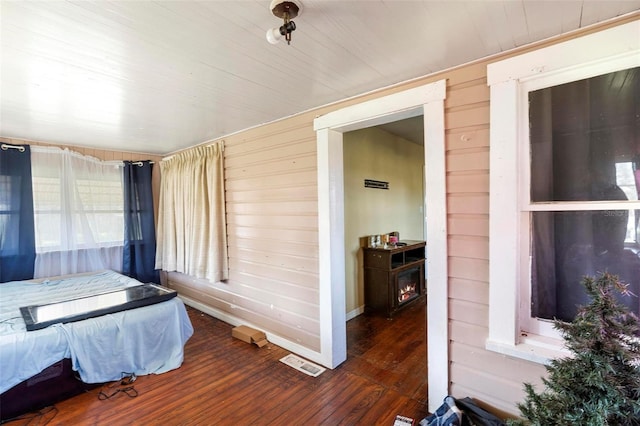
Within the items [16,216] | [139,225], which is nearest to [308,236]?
[139,225]

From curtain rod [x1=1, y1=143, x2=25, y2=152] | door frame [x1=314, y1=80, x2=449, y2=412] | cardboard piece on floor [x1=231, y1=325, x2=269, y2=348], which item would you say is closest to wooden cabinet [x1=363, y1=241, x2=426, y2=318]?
door frame [x1=314, y1=80, x2=449, y2=412]

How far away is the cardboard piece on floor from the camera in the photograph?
3025mm

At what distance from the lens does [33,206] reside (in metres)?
3.54

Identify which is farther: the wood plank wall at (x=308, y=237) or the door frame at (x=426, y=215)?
the door frame at (x=426, y=215)

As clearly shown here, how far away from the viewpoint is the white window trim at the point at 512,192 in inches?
61.2

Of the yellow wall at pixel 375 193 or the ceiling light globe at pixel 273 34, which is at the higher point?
the ceiling light globe at pixel 273 34

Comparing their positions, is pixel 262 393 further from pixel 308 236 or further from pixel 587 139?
pixel 587 139

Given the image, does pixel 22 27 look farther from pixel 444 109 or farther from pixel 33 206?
A: pixel 33 206

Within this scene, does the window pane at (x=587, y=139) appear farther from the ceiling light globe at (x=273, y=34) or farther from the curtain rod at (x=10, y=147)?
the curtain rod at (x=10, y=147)

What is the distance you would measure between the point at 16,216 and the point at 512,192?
4.91 metres

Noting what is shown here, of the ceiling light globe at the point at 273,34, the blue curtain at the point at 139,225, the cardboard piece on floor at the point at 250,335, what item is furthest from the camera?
the blue curtain at the point at 139,225

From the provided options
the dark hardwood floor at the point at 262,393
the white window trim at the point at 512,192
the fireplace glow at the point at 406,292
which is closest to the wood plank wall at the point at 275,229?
the dark hardwood floor at the point at 262,393

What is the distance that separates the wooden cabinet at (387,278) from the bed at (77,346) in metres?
2.21

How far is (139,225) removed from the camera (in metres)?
4.44
